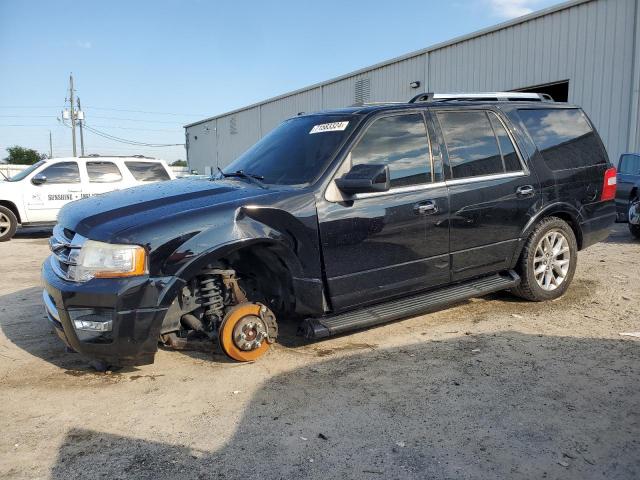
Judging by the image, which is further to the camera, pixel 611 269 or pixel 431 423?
pixel 611 269

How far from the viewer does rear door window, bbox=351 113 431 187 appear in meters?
4.21

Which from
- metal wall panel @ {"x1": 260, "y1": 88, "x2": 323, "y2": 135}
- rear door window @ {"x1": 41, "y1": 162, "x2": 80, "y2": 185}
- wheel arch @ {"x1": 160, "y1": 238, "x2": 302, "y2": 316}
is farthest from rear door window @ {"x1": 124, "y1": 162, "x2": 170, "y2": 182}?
metal wall panel @ {"x1": 260, "y1": 88, "x2": 323, "y2": 135}

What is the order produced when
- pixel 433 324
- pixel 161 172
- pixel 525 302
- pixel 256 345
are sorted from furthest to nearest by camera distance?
pixel 161 172
pixel 525 302
pixel 433 324
pixel 256 345

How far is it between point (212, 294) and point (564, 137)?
3979mm

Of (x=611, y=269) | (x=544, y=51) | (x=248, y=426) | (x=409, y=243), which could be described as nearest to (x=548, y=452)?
(x=248, y=426)

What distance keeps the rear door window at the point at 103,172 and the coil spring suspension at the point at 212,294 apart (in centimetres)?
920

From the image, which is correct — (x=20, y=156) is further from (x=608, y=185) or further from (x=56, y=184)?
(x=608, y=185)

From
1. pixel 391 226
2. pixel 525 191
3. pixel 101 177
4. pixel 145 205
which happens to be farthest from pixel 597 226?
pixel 101 177

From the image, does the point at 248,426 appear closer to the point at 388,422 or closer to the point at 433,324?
the point at 388,422

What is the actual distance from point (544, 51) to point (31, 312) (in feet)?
48.2

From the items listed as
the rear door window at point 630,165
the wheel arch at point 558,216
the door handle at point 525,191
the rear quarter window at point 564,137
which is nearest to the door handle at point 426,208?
the door handle at point 525,191

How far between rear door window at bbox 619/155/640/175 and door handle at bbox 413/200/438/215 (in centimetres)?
806

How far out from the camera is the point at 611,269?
6852 millimetres

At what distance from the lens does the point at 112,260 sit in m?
3.32
